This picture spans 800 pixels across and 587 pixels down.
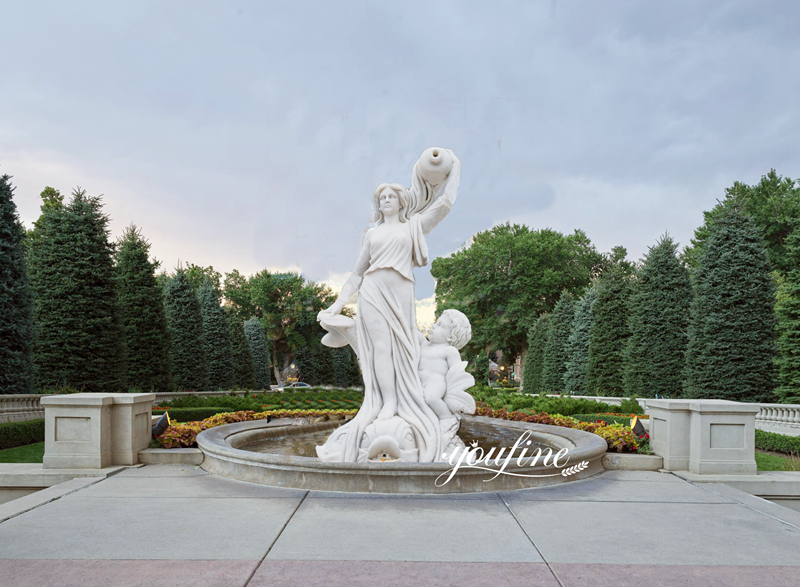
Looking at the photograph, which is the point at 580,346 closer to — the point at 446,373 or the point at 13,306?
the point at 446,373

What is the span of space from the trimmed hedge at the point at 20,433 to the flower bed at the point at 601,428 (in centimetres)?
1009

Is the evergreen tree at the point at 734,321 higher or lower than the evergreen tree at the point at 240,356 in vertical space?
higher

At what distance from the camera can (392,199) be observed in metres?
7.13

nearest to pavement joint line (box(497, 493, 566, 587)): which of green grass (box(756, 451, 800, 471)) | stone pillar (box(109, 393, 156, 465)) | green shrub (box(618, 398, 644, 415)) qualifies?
stone pillar (box(109, 393, 156, 465))

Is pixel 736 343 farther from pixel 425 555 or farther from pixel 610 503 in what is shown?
pixel 425 555

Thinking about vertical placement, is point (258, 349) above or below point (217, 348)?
below

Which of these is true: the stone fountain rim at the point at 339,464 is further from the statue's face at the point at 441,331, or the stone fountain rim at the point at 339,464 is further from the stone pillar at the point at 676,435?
the statue's face at the point at 441,331

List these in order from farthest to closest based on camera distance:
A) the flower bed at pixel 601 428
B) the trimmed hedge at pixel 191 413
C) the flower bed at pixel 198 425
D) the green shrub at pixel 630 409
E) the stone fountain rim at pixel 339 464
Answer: the green shrub at pixel 630 409, the trimmed hedge at pixel 191 413, the flower bed at pixel 198 425, the flower bed at pixel 601 428, the stone fountain rim at pixel 339 464

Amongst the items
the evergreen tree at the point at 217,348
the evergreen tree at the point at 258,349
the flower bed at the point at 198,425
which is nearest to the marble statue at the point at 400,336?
the flower bed at the point at 198,425

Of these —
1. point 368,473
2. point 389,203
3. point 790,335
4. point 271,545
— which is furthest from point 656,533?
point 790,335

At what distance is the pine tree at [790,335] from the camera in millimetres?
15961

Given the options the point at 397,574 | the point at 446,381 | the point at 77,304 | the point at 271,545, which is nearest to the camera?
the point at 397,574

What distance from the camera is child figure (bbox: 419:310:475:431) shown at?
281 inches

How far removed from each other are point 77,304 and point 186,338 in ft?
26.2
